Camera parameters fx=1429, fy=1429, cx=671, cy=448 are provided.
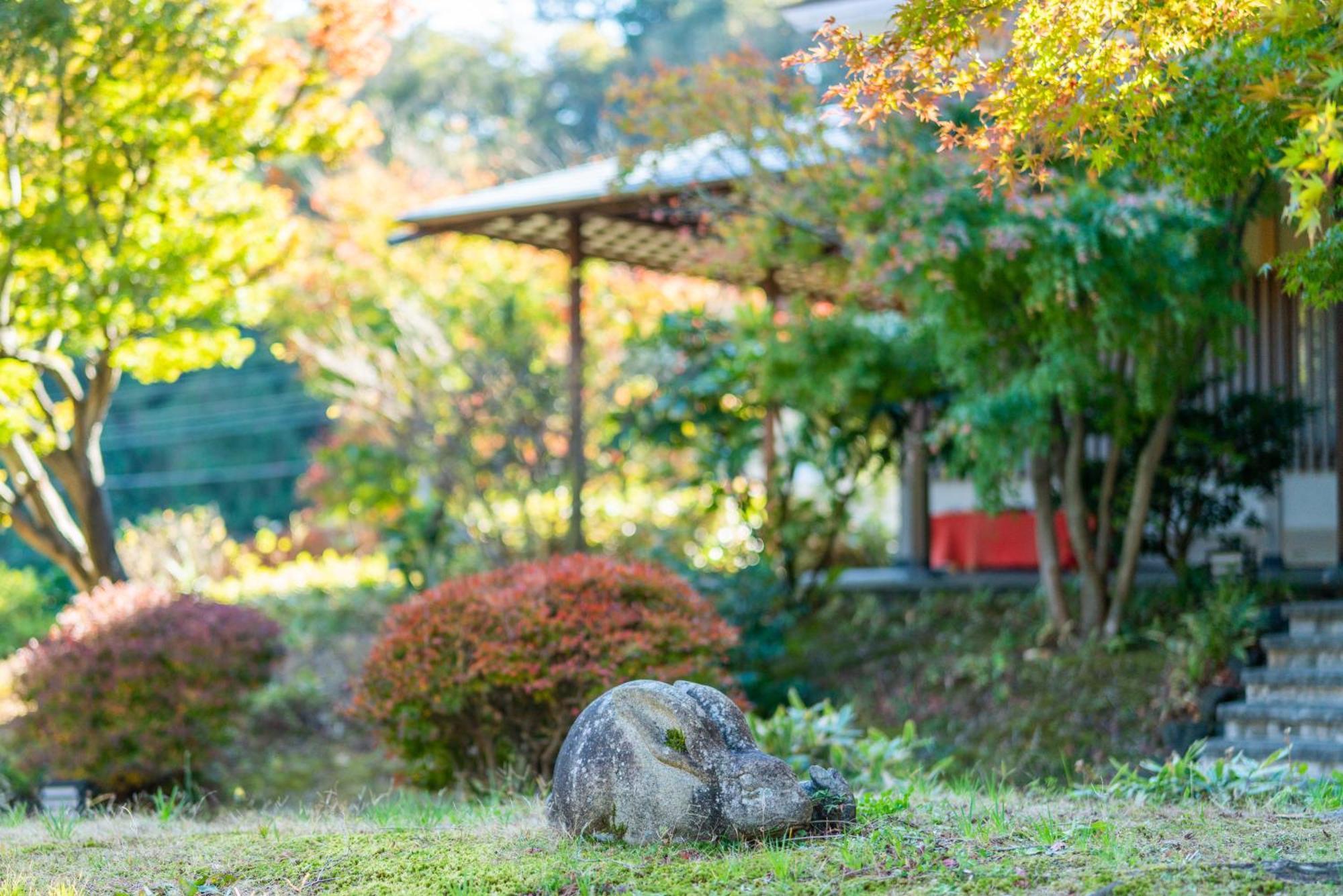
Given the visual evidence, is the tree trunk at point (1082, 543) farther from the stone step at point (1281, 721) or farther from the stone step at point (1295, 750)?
the stone step at point (1295, 750)

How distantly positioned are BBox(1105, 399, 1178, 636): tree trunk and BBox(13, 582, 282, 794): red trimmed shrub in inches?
218

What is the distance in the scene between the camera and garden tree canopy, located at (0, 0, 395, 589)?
8.80 m

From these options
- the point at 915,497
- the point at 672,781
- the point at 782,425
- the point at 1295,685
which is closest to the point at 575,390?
the point at 782,425

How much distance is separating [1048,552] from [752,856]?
547 centimetres

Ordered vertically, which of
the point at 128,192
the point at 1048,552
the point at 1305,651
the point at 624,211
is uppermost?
the point at 624,211

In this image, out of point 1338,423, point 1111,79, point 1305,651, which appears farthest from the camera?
point 1338,423

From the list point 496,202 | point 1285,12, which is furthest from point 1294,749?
point 496,202

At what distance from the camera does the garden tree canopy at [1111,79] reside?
4621mm

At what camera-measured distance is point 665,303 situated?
1780 centimetres

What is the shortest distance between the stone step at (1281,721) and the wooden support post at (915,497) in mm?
3955

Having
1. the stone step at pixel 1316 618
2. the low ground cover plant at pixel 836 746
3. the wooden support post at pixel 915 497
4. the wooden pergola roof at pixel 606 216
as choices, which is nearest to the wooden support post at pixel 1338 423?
the stone step at pixel 1316 618

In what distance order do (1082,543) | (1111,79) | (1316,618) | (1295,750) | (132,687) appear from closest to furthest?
(1111,79) → (1295,750) → (1316,618) → (132,687) → (1082,543)

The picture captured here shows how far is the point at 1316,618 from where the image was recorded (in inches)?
335

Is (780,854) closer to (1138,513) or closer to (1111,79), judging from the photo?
(1111,79)
